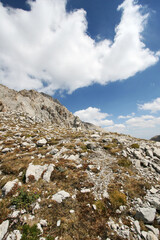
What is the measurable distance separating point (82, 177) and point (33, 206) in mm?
4113

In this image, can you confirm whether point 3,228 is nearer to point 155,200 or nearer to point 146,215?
point 146,215

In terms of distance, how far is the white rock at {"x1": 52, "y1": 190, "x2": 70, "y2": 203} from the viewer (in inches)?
247

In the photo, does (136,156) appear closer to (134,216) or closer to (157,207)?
(157,207)

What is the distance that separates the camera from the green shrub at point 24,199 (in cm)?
570

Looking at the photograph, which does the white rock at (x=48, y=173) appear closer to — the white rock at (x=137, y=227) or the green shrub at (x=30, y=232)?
the green shrub at (x=30, y=232)

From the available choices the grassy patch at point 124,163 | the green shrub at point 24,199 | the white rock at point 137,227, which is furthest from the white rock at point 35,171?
the grassy patch at point 124,163

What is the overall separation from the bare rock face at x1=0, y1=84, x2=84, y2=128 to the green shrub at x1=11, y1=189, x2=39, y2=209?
3417 centimetres

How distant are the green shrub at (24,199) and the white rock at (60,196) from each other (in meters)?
1.17

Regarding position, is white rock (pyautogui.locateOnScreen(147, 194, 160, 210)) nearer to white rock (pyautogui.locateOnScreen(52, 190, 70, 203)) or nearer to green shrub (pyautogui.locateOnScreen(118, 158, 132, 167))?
green shrub (pyautogui.locateOnScreen(118, 158, 132, 167))

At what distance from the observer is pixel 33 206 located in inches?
223

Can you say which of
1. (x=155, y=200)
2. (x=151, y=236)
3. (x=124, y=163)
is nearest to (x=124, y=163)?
(x=124, y=163)

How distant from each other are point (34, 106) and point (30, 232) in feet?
241

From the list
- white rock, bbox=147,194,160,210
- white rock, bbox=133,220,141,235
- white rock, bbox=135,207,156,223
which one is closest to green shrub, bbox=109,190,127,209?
white rock, bbox=135,207,156,223

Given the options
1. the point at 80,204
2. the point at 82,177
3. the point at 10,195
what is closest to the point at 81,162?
the point at 82,177
